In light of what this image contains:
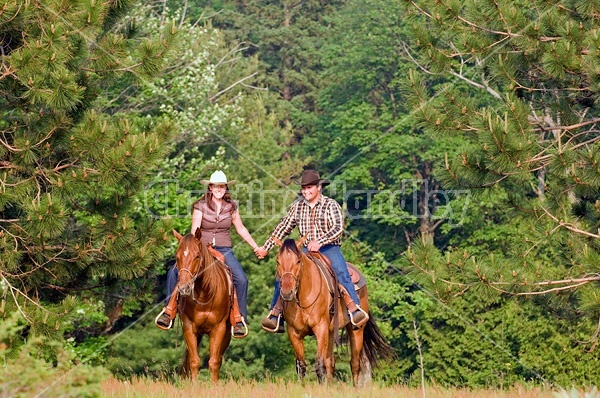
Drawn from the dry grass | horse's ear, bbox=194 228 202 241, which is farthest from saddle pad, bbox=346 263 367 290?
the dry grass

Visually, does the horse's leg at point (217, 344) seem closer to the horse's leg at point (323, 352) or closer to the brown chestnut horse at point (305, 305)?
the brown chestnut horse at point (305, 305)

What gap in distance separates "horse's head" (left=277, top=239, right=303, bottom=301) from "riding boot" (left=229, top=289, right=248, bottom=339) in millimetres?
1239

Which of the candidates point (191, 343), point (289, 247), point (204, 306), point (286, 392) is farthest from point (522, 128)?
point (286, 392)

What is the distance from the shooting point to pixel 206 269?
13.7m

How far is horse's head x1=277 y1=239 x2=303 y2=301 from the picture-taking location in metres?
13.3

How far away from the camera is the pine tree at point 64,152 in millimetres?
15875

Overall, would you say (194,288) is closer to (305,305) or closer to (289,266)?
(289,266)

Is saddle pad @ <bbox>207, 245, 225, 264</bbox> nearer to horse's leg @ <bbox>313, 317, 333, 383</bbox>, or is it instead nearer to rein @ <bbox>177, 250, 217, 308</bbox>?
rein @ <bbox>177, 250, 217, 308</bbox>

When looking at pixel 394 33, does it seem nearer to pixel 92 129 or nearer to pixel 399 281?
pixel 399 281

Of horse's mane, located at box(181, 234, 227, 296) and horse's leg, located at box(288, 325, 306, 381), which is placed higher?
horse's mane, located at box(181, 234, 227, 296)

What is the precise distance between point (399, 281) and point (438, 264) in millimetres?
30323

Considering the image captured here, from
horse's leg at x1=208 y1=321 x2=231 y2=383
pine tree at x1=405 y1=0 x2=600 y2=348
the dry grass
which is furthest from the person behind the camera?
pine tree at x1=405 y1=0 x2=600 y2=348

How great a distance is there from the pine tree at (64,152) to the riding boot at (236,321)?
9.74 ft

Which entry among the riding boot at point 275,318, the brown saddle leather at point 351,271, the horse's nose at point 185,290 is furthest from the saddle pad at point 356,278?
the horse's nose at point 185,290
